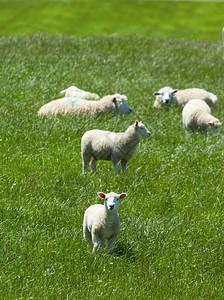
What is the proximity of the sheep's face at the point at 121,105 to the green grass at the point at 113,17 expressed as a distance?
14.5 m

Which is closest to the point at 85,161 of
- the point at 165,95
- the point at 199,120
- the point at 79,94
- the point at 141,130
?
the point at 141,130

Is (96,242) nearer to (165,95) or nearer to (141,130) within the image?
(141,130)

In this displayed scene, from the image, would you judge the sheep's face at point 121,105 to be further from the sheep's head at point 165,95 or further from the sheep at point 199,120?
the sheep's head at point 165,95

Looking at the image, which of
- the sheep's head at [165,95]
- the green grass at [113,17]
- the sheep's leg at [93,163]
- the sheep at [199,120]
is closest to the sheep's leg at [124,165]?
the sheep's leg at [93,163]

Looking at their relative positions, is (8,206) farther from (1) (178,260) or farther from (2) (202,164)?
(2) (202,164)

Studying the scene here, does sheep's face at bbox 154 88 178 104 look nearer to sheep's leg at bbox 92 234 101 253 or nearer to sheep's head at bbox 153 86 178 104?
sheep's head at bbox 153 86 178 104

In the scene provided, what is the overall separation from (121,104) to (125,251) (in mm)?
4965

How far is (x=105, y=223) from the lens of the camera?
5512mm

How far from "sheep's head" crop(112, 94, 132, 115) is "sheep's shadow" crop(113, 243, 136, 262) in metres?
4.86

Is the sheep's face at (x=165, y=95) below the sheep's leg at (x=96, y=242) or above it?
below

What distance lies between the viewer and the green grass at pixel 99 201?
5176 mm

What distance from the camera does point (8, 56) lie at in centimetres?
1470

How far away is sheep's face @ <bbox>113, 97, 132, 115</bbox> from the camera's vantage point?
10453 mm

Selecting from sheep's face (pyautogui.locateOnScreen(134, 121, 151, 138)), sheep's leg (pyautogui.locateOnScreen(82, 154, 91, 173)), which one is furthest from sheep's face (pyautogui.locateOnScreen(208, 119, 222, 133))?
sheep's leg (pyautogui.locateOnScreen(82, 154, 91, 173))
